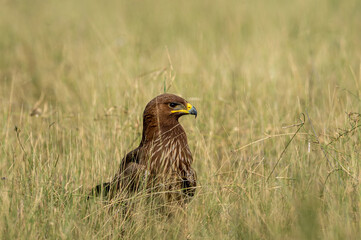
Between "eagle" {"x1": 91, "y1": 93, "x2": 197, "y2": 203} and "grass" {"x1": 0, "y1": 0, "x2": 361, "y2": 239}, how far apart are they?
15 cm

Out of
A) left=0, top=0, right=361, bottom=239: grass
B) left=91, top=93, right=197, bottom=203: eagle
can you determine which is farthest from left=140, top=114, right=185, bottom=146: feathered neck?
left=0, top=0, right=361, bottom=239: grass

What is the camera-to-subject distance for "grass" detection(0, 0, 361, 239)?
329 centimetres

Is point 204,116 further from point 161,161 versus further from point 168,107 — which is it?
point 161,161

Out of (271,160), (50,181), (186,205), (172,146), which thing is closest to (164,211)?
(186,205)

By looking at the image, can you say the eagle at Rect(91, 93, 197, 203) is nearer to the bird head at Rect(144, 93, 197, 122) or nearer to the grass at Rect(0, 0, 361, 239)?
the bird head at Rect(144, 93, 197, 122)

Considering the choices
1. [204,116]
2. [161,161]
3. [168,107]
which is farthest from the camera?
[204,116]

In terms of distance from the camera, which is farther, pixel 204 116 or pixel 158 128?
pixel 204 116

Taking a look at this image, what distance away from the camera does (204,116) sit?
5.04 metres

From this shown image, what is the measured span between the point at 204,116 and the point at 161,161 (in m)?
1.31

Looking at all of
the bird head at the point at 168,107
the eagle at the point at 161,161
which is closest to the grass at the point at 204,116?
the eagle at the point at 161,161

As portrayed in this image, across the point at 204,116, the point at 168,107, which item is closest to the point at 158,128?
the point at 168,107

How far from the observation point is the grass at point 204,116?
3.29 meters

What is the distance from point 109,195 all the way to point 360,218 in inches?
60.8

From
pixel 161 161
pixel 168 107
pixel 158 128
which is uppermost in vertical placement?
pixel 168 107
